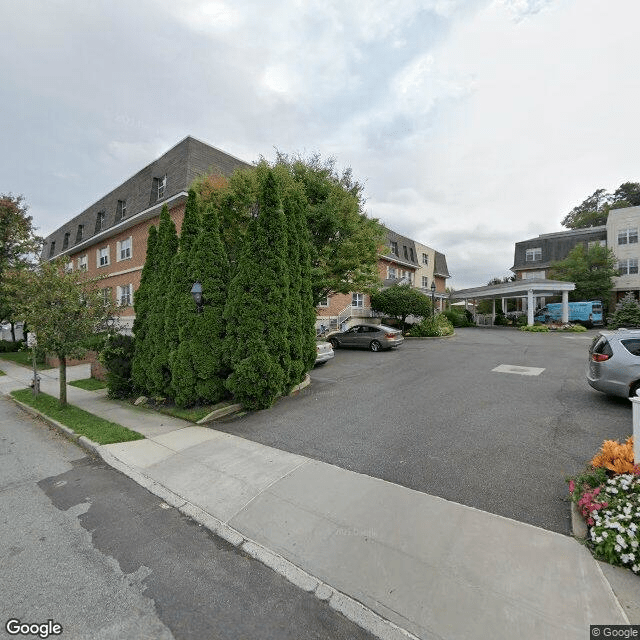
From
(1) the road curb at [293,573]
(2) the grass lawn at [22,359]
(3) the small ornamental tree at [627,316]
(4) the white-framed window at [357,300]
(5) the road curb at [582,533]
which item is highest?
(4) the white-framed window at [357,300]

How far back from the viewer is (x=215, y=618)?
248 cm

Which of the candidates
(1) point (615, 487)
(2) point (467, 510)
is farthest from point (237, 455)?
(1) point (615, 487)

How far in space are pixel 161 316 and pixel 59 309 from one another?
2.37 metres

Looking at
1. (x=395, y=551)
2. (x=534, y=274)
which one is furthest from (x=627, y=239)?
(x=395, y=551)

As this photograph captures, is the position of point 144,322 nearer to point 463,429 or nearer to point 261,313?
point 261,313

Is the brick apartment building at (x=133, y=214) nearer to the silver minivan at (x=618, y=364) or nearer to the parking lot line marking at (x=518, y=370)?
the parking lot line marking at (x=518, y=370)

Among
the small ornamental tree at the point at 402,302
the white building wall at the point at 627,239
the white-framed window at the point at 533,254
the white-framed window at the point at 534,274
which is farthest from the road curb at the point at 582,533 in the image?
the white-framed window at the point at 533,254

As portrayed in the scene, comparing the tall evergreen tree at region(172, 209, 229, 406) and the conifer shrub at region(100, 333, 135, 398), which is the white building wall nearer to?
the tall evergreen tree at region(172, 209, 229, 406)

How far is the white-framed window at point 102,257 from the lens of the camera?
71.4 ft

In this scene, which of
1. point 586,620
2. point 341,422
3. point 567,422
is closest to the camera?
point 586,620

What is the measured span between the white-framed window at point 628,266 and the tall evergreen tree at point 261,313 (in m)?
37.1

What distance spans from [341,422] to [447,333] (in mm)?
17910

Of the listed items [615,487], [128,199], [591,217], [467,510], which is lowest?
[467,510]

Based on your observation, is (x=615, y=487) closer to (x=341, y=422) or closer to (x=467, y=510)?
(x=467, y=510)
